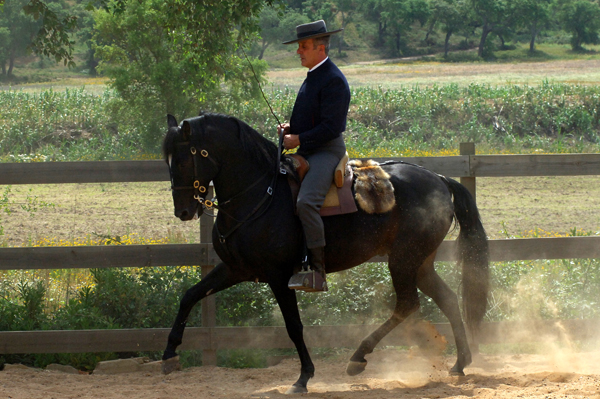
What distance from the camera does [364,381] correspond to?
201 inches

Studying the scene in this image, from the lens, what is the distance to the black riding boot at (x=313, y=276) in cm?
442

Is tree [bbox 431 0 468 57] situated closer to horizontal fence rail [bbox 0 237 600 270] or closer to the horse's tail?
horizontal fence rail [bbox 0 237 600 270]

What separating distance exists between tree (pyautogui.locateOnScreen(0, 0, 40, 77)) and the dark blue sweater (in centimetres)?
7962

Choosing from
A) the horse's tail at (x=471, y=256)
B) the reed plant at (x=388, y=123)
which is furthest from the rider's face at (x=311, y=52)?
the reed plant at (x=388, y=123)

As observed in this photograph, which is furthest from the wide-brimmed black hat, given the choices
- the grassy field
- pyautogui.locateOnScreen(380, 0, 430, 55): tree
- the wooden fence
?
pyautogui.locateOnScreen(380, 0, 430, 55): tree

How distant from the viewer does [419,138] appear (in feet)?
73.0

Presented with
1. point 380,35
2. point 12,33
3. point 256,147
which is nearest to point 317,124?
point 256,147

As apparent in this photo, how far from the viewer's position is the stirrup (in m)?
4.41

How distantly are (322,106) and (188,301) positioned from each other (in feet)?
6.48

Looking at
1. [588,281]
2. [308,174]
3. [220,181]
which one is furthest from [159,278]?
[588,281]

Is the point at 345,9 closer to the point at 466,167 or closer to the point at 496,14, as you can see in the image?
the point at 496,14

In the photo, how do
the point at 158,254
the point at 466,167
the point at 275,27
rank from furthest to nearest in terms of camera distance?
1. the point at 275,27
2. the point at 466,167
3. the point at 158,254

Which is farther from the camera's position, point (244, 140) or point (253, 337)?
point (253, 337)

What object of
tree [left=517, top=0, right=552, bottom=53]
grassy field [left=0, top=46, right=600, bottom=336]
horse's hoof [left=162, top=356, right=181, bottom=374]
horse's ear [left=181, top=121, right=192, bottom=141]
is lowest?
grassy field [left=0, top=46, right=600, bottom=336]
